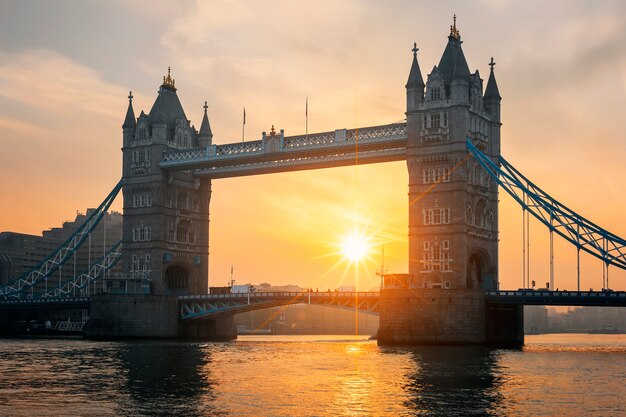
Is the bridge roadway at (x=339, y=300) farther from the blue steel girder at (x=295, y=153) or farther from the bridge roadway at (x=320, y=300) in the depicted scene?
the blue steel girder at (x=295, y=153)

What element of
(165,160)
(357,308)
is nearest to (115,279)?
(165,160)

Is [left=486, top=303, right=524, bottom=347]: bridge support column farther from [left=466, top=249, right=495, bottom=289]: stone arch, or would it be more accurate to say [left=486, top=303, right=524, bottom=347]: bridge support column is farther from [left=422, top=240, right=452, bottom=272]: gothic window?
[left=422, top=240, right=452, bottom=272]: gothic window

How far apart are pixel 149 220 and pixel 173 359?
56077 millimetres

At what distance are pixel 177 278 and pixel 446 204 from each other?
5245 cm

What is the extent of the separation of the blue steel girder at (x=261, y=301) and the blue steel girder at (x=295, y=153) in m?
18.5

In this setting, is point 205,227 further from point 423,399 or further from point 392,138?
point 423,399

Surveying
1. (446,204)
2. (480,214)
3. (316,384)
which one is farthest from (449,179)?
(316,384)

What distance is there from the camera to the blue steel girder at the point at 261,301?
120m

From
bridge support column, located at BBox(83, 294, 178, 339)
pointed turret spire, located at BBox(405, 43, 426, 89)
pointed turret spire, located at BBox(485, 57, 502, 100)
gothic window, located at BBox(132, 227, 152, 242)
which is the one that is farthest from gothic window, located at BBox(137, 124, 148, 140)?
pointed turret spire, located at BBox(485, 57, 502, 100)

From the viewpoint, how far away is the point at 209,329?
145750 millimetres

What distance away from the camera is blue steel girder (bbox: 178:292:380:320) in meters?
120

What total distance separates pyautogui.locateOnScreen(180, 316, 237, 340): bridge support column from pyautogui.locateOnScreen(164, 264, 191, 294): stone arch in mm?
6489

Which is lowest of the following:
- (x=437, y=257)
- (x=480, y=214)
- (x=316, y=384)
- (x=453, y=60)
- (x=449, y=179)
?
(x=316, y=384)

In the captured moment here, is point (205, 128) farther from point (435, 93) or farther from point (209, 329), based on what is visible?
point (435, 93)
